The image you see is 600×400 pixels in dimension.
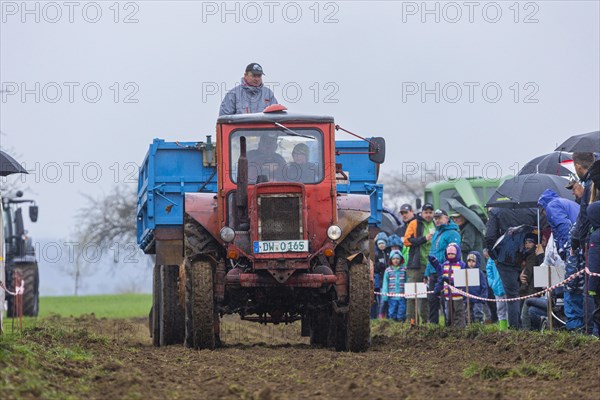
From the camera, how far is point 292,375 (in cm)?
1038

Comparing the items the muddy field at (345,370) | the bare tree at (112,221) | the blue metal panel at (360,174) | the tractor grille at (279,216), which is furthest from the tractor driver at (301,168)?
the bare tree at (112,221)

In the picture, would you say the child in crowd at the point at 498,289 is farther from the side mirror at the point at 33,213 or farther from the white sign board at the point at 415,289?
the side mirror at the point at 33,213

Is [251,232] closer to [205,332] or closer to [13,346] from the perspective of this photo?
[205,332]

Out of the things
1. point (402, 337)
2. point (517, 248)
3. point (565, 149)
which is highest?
point (565, 149)

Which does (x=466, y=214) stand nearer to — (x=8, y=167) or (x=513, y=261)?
(x=513, y=261)

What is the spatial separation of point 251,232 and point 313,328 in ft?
8.89

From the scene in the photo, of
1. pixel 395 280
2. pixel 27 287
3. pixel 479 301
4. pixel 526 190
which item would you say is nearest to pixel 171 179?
pixel 526 190

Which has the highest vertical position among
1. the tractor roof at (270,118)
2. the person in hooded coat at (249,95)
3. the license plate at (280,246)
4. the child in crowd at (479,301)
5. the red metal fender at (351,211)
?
the person in hooded coat at (249,95)

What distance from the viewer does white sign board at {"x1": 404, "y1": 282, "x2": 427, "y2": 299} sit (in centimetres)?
1948

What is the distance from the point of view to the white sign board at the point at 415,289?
63.9 ft

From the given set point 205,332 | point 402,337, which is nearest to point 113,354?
point 205,332

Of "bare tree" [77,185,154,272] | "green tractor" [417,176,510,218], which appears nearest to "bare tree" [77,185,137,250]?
"bare tree" [77,185,154,272]

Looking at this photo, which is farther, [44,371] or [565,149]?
[565,149]

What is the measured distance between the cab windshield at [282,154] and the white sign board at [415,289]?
221 inches
